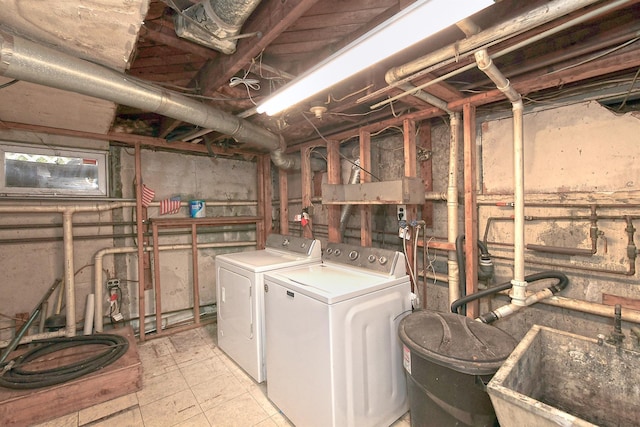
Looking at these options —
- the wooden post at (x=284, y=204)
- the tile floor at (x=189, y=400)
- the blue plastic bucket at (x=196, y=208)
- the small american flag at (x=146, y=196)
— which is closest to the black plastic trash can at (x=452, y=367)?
the tile floor at (x=189, y=400)

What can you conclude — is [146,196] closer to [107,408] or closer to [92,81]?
[92,81]

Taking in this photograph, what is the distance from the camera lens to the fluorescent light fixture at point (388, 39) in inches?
35.7

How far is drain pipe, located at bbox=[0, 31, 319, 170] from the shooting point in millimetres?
1224

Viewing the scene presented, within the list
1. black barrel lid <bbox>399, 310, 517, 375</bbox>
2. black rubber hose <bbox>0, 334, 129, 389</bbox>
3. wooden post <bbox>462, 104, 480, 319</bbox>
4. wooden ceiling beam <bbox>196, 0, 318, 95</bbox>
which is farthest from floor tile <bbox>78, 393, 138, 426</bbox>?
wooden post <bbox>462, 104, 480, 319</bbox>

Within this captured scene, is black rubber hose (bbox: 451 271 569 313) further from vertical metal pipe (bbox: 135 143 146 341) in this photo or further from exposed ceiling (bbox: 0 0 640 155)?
vertical metal pipe (bbox: 135 143 146 341)

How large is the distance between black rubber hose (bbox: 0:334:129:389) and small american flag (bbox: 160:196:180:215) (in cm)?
133

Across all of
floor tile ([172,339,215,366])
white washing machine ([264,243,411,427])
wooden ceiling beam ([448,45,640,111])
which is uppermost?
wooden ceiling beam ([448,45,640,111])

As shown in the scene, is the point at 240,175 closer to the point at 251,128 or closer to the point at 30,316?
the point at 251,128

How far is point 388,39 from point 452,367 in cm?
145

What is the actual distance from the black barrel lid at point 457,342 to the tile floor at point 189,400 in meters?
0.78

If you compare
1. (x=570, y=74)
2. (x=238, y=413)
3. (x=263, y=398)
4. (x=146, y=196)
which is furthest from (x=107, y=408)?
(x=570, y=74)

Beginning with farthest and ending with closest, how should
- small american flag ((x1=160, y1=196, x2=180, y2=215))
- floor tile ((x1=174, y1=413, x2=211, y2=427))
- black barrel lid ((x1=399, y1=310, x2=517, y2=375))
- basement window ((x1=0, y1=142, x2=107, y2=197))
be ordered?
small american flag ((x1=160, y1=196, x2=180, y2=215)) → basement window ((x1=0, y1=142, x2=107, y2=197)) → floor tile ((x1=174, y1=413, x2=211, y2=427)) → black barrel lid ((x1=399, y1=310, x2=517, y2=375))

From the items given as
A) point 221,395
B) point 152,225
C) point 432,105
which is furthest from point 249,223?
point 432,105

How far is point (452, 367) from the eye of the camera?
1290 millimetres
